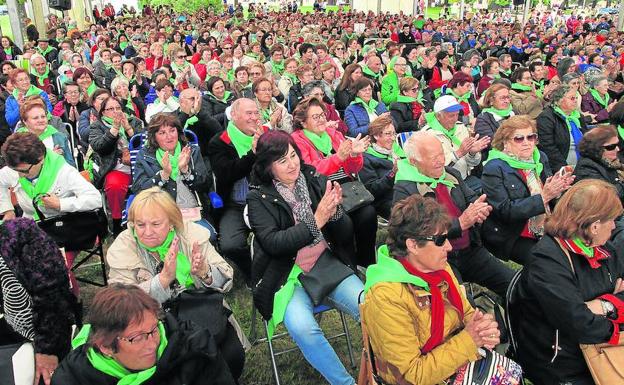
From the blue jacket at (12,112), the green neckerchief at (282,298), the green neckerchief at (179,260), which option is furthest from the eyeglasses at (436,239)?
the blue jacket at (12,112)

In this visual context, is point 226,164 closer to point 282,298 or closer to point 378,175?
point 378,175

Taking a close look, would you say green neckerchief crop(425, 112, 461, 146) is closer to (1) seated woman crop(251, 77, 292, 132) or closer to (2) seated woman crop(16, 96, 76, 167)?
(1) seated woman crop(251, 77, 292, 132)

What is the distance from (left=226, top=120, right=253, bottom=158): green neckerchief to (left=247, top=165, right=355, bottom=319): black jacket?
1.24 metres

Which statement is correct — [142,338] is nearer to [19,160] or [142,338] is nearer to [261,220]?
[261,220]

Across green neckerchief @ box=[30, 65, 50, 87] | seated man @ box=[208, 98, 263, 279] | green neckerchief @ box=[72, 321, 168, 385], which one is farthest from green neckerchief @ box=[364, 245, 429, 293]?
green neckerchief @ box=[30, 65, 50, 87]

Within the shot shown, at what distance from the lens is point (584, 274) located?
273cm

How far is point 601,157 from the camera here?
441 centimetres

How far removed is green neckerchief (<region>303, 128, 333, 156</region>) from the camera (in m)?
4.80

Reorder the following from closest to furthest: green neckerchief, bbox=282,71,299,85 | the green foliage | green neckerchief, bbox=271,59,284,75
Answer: green neckerchief, bbox=282,71,299,85
green neckerchief, bbox=271,59,284,75
the green foliage

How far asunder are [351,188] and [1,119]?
485 cm

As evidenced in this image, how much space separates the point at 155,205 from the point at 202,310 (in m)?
0.66

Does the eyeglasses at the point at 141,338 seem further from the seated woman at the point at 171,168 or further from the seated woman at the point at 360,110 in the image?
the seated woman at the point at 360,110

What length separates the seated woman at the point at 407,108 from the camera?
705 centimetres

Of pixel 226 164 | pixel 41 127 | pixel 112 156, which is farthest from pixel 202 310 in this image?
pixel 41 127
